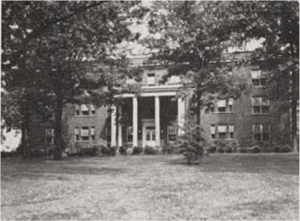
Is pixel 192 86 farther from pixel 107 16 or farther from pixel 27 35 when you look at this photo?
pixel 27 35

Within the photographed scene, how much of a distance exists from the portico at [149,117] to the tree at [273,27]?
21454 millimetres

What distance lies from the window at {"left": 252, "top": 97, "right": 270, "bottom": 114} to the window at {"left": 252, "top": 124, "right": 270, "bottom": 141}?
1.41 metres

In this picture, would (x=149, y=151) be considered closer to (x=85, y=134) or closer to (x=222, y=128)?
(x=222, y=128)

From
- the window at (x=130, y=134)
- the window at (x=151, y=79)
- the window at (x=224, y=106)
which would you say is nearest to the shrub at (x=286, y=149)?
the window at (x=224, y=106)

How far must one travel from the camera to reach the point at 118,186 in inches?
557

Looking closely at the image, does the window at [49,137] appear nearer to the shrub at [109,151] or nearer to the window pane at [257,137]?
the shrub at [109,151]

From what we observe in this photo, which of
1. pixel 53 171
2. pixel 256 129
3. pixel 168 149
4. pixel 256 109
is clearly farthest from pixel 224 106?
pixel 53 171

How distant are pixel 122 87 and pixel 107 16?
914 inches

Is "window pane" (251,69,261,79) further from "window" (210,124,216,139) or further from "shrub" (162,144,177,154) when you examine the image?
"shrub" (162,144,177,154)

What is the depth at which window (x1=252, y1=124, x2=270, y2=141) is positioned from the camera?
50531 millimetres

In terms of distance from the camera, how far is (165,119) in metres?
53.8

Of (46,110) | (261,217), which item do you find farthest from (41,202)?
(46,110)

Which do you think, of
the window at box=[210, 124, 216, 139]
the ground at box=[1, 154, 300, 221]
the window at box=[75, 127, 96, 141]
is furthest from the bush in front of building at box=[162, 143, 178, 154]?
the ground at box=[1, 154, 300, 221]

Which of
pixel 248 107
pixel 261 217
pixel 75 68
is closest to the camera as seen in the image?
pixel 261 217
